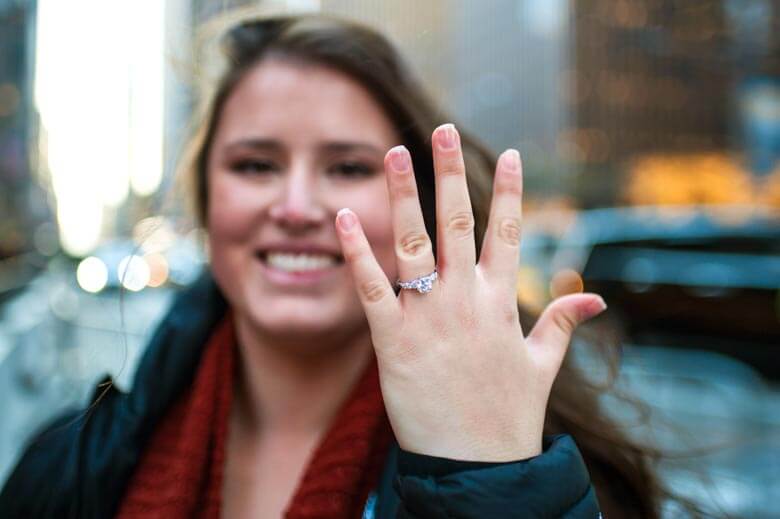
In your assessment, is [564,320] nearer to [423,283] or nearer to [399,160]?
[423,283]

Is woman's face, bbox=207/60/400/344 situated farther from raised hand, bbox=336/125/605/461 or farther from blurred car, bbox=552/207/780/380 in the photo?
blurred car, bbox=552/207/780/380

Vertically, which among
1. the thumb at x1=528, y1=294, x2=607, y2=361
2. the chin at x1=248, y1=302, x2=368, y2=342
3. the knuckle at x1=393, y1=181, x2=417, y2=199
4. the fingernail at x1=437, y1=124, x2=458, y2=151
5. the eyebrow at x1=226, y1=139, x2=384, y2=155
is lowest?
the chin at x1=248, y1=302, x2=368, y2=342

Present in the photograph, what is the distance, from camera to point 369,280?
1.09 metres

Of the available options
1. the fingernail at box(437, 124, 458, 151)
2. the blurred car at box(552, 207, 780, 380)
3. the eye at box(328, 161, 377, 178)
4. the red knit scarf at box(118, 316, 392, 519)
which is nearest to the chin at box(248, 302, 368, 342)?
the red knit scarf at box(118, 316, 392, 519)

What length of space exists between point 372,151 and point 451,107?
0.46 metres

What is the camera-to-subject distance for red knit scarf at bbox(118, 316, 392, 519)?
1.48 meters

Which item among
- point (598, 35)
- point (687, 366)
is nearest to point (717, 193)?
point (598, 35)

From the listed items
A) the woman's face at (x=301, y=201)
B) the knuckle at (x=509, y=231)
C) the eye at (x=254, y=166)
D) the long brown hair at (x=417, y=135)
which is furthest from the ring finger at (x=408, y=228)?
the eye at (x=254, y=166)

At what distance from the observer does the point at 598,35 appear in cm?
5725

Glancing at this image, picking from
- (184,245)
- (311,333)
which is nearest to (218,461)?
(311,333)

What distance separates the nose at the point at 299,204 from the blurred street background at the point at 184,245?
0.31 m

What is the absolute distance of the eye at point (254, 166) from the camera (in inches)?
64.8

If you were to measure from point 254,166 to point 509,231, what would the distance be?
725 millimetres

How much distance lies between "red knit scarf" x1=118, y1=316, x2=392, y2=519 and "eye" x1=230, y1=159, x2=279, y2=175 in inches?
17.8
